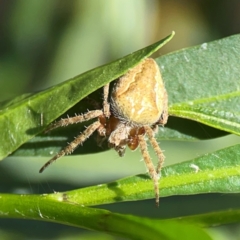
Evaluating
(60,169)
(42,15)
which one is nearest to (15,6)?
(42,15)

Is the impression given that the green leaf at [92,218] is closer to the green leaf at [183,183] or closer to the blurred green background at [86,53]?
the green leaf at [183,183]

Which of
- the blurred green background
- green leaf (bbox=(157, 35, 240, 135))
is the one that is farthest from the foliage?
the blurred green background

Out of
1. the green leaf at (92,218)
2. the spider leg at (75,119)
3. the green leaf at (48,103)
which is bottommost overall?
the green leaf at (92,218)

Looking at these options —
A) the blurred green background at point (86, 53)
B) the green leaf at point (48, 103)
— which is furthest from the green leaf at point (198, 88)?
the blurred green background at point (86, 53)

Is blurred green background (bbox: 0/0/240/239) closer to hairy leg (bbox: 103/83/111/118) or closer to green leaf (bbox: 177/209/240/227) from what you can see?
hairy leg (bbox: 103/83/111/118)

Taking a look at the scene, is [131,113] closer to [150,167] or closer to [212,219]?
[150,167]

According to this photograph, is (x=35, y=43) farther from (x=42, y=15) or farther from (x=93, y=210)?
(x=93, y=210)
